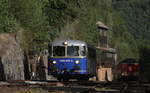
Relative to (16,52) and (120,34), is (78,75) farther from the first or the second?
(120,34)

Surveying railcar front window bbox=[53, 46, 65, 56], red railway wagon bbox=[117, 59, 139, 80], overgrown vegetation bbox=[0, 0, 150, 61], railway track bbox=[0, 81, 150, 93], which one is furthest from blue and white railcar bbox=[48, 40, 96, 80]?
red railway wagon bbox=[117, 59, 139, 80]

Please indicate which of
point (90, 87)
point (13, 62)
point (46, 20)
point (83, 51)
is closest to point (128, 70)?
point (46, 20)

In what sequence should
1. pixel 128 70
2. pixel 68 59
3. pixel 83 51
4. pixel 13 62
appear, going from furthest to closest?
pixel 128 70 → pixel 13 62 → pixel 83 51 → pixel 68 59

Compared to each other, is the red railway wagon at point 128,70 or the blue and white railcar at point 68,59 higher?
the blue and white railcar at point 68,59

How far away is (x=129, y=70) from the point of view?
36531 millimetres

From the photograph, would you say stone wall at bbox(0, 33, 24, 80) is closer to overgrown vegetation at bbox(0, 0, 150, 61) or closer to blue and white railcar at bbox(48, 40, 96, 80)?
overgrown vegetation at bbox(0, 0, 150, 61)

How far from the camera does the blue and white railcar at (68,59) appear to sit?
24469 mm

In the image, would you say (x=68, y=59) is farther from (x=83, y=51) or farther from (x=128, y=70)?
(x=128, y=70)

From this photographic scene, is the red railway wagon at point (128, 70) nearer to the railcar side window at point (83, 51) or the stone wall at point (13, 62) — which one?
the stone wall at point (13, 62)

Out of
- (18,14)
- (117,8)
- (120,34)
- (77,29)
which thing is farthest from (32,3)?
(117,8)

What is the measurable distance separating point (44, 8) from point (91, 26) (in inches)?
751

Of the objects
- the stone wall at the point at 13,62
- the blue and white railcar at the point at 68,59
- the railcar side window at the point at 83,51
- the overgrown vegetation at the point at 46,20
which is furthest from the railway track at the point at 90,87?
A: the overgrown vegetation at the point at 46,20

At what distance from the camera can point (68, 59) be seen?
2445 cm

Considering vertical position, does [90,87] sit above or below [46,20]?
below
